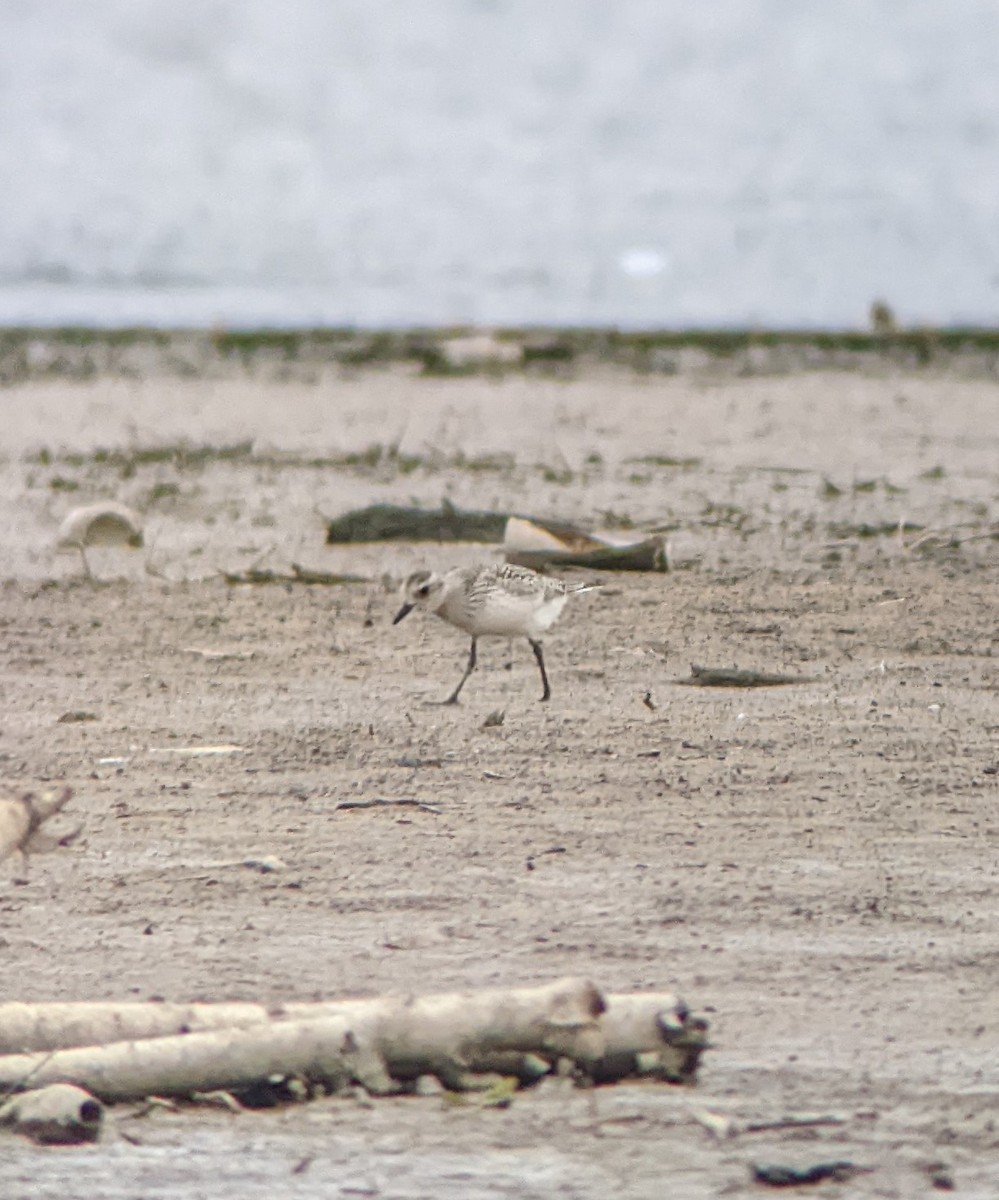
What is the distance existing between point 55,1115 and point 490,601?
12.5ft

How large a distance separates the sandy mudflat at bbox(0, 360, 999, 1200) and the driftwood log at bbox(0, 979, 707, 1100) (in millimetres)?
73

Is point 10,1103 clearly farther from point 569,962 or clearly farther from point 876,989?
point 876,989

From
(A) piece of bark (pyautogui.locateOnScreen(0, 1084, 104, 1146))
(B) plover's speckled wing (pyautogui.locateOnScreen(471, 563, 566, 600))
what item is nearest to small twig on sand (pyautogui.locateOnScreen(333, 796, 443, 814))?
(B) plover's speckled wing (pyautogui.locateOnScreen(471, 563, 566, 600))

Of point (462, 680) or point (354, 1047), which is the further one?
point (462, 680)

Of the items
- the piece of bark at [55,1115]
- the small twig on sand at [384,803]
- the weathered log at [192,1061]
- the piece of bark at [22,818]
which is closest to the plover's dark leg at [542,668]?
the small twig on sand at [384,803]

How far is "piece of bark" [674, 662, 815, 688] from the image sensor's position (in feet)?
23.6

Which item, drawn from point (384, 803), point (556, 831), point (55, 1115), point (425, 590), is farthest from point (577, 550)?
point (55, 1115)

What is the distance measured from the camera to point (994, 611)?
865 cm

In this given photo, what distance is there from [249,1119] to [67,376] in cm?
2425

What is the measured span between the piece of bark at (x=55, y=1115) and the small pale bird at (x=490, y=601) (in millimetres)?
3689

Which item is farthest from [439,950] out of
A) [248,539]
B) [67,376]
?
[67,376]

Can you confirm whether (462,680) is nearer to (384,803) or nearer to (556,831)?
(384,803)

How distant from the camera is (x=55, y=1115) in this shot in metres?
3.42

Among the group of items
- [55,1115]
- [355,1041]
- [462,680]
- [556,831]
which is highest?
[462,680]
